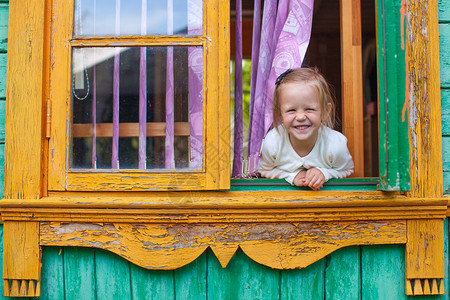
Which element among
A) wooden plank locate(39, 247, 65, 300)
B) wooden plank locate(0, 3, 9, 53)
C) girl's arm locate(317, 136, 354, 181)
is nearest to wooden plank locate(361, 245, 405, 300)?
girl's arm locate(317, 136, 354, 181)

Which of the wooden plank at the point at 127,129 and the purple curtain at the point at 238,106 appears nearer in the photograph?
the wooden plank at the point at 127,129

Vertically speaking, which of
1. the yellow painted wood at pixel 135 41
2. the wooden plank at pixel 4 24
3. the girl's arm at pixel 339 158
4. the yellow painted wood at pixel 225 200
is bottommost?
the yellow painted wood at pixel 225 200

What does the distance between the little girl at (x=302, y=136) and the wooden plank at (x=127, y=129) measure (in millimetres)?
463

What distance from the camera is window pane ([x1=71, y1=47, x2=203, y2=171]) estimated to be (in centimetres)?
167

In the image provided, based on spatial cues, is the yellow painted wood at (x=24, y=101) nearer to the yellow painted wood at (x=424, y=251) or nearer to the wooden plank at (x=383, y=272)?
the wooden plank at (x=383, y=272)

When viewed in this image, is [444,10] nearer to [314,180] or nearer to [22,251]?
[314,180]

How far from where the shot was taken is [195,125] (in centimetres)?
167

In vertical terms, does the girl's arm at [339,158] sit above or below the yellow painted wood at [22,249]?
above

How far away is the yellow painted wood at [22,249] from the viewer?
165 centimetres

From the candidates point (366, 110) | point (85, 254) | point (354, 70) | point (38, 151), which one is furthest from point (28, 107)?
point (366, 110)

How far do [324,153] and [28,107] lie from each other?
136 cm

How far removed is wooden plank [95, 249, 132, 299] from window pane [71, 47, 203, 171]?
0.40 m

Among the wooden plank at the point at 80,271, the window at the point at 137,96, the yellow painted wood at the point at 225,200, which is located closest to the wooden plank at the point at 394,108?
the yellow painted wood at the point at 225,200

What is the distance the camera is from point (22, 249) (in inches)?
64.9
